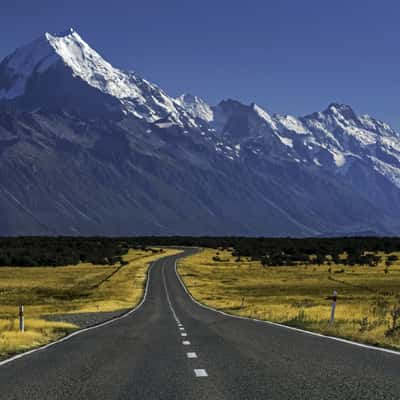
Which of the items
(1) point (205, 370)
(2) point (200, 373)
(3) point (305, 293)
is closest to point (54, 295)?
(3) point (305, 293)

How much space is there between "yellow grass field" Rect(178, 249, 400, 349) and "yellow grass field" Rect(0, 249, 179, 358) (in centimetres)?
715

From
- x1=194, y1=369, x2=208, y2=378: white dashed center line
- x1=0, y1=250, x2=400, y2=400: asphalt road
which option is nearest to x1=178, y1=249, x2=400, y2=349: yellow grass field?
x1=0, y1=250, x2=400, y2=400: asphalt road

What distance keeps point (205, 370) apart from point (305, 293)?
162 ft

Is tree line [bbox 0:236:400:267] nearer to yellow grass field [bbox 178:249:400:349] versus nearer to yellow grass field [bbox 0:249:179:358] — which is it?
yellow grass field [bbox 178:249:400:349]

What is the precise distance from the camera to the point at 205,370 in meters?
14.7

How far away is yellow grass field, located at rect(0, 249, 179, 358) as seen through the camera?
1039 inches

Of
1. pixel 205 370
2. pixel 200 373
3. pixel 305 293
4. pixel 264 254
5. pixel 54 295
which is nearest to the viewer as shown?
pixel 200 373

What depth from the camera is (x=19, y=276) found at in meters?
90.4

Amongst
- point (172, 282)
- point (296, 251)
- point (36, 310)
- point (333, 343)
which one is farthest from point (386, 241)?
point (333, 343)

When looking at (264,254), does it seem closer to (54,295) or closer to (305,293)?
(305,293)

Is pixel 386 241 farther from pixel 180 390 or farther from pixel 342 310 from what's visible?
pixel 180 390

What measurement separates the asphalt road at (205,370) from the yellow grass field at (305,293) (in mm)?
3763

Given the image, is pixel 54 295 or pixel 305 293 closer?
pixel 305 293

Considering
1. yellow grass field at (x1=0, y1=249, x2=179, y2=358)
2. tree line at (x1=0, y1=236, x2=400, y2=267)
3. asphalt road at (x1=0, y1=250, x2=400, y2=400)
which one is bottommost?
yellow grass field at (x1=0, y1=249, x2=179, y2=358)
